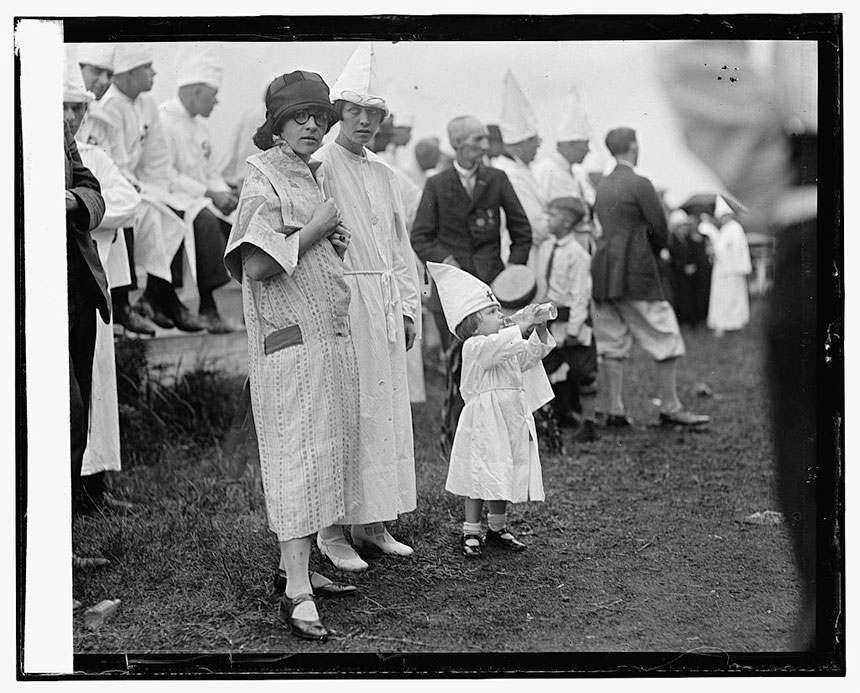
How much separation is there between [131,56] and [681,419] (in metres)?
4.27

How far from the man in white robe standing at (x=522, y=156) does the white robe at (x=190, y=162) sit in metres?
1.63

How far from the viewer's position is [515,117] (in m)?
6.52

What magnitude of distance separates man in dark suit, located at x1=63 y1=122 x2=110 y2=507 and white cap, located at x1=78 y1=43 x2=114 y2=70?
316 mm

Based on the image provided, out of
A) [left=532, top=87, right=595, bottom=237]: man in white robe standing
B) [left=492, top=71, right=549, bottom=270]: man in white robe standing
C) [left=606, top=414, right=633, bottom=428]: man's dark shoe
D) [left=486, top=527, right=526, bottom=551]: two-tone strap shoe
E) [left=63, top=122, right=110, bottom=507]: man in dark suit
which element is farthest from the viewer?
[left=606, top=414, right=633, bottom=428]: man's dark shoe

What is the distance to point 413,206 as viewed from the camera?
24.1 ft

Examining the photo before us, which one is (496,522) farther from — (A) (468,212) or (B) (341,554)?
(A) (468,212)

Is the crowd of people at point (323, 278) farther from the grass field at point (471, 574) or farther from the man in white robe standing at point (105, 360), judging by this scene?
the grass field at point (471, 574)

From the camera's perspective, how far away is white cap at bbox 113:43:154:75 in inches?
208

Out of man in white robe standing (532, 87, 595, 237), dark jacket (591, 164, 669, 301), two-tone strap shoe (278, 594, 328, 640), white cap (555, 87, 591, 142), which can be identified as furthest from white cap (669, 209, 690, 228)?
two-tone strap shoe (278, 594, 328, 640)

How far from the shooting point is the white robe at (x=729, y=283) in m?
12.7

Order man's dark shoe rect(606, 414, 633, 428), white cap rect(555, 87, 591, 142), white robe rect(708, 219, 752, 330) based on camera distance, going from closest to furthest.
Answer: white cap rect(555, 87, 591, 142) → man's dark shoe rect(606, 414, 633, 428) → white robe rect(708, 219, 752, 330)

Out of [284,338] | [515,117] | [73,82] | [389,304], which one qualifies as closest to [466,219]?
[515,117]

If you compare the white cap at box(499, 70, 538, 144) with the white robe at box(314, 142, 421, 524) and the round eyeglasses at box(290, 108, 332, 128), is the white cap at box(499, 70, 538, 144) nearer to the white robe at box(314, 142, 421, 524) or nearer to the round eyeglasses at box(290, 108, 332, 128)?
the white robe at box(314, 142, 421, 524)

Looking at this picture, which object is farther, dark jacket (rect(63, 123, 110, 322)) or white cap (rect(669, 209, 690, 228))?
white cap (rect(669, 209, 690, 228))
